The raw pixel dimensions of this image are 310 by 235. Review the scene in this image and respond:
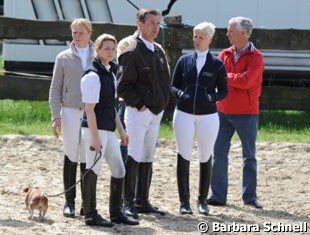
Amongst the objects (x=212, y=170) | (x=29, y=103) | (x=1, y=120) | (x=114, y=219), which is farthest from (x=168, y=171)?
(x=29, y=103)

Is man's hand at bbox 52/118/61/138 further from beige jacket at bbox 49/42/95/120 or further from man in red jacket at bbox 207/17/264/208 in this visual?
man in red jacket at bbox 207/17/264/208

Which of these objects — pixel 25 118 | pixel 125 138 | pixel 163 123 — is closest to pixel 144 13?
pixel 125 138

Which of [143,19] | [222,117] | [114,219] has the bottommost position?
[114,219]

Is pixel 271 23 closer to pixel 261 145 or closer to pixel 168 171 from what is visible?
pixel 261 145

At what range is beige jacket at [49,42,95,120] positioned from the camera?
22.5 ft

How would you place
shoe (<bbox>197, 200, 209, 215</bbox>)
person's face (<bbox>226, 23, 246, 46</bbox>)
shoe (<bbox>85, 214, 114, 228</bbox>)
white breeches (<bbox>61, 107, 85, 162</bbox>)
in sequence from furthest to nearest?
person's face (<bbox>226, 23, 246, 46</bbox>) < shoe (<bbox>197, 200, 209, 215</bbox>) < white breeches (<bbox>61, 107, 85, 162</bbox>) < shoe (<bbox>85, 214, 114, 228</bbox>)

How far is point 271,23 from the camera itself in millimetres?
14445

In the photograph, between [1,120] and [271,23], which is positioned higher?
[271,23]

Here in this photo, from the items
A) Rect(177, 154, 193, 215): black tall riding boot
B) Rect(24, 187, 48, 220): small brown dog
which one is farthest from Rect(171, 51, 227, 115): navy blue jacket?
Rect(24, 187, 48, 220): small brown dog

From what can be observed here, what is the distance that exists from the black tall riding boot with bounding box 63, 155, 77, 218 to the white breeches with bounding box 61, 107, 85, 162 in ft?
0.49

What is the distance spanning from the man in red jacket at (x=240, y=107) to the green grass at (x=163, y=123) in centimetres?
324

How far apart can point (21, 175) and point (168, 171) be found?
1.63 metres

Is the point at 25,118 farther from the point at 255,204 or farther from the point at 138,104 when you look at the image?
the point at 138,104

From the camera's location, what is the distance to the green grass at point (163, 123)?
1126 cm
